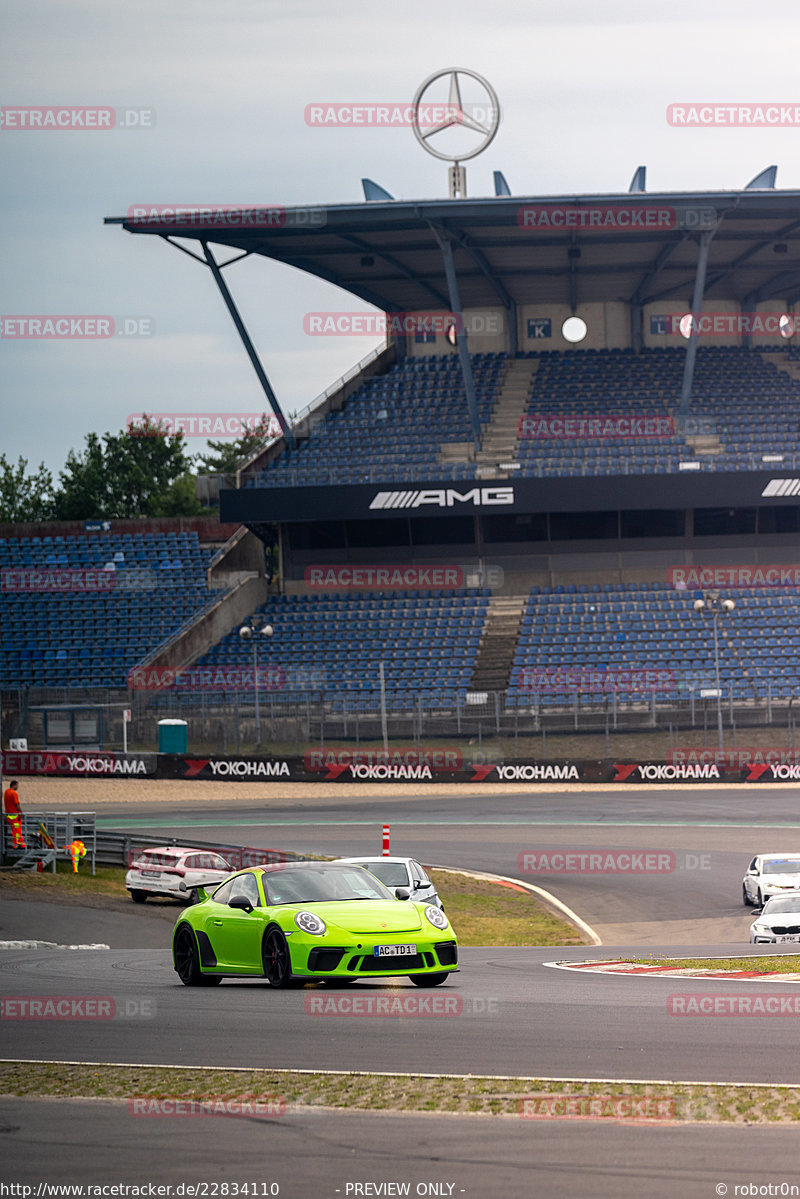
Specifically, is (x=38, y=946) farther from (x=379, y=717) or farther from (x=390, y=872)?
(x=379, y=717)

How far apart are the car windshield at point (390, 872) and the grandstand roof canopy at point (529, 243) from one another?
38081 mm

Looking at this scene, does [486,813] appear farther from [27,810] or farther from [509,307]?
[509,307]

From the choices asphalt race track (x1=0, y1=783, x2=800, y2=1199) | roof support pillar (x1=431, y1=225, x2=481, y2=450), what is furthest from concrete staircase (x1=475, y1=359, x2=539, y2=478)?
asphalt race track (x1=0, y1=783, x2=800, y2=1199)

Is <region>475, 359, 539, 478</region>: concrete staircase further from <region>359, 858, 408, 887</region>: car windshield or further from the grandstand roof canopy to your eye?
<region>359, 858, 408, 887</region>: car windshield

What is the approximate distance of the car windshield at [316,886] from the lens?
526 inches

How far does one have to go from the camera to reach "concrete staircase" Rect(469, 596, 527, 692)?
50.2 meters

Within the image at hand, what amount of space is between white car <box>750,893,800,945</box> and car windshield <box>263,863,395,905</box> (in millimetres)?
8795

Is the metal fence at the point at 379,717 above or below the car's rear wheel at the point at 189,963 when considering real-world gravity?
above

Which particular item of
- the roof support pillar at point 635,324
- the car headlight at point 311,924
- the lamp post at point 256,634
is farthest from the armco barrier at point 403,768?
the car headlight at point 311,924

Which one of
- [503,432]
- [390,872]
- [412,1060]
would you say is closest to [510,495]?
[503,432]

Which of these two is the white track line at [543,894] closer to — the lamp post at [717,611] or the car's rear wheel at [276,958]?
the car's rear wheel at [276,958]

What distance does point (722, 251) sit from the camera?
59656 mm

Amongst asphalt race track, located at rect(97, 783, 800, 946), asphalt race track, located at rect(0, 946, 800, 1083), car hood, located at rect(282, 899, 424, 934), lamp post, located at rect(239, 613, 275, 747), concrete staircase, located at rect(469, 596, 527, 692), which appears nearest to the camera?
asphalt race track, located at rect(0, 946, 800, 1083)

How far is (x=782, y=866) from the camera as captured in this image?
81.5 ft
